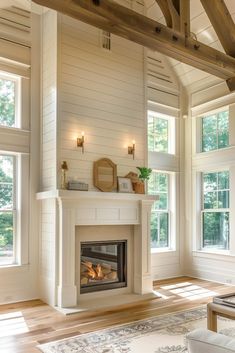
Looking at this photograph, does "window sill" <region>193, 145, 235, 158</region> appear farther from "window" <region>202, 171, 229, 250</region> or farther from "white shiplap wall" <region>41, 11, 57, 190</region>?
"white shiplap wall" <region>41, 11, 57, 190</region>

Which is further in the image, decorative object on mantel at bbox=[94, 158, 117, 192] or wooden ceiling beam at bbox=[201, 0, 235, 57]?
decorative object on mantel at bbox=[94, 158, 117, 192]

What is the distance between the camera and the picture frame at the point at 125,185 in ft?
17.3

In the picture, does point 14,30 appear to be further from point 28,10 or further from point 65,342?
point 65,342

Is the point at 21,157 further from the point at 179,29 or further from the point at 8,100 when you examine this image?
the point at 179,29

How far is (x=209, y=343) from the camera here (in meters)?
1.43

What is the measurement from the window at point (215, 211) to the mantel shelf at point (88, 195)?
1716 mm

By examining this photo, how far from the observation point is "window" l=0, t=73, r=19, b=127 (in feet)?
16.5

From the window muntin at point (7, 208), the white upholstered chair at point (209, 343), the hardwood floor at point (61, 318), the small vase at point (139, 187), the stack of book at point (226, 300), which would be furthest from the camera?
the small vase at point (139, 187)

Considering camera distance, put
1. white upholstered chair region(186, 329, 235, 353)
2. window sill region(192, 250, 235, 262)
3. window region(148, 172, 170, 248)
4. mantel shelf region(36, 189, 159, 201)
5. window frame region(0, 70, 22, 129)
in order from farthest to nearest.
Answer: window region(148, 172, 170, 248) → window sill region(192, 250, 235, 262) → window frame region(0, 70, 22, 129) → mantel shelf region(36, 189, 159, 201) → white upholstered chair region(186, 329, 235, 353)

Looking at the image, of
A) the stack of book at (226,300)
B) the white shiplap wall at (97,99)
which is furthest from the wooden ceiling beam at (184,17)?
the stack of book at (226,300)

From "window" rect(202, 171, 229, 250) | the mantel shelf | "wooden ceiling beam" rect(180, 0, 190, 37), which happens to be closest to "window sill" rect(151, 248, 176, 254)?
"window" rect(202, 171, 229, 250)

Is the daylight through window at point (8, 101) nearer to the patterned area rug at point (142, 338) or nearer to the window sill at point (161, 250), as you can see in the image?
the patterned area rug at point (142, 338)

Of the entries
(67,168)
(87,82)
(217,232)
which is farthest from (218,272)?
(87,82)

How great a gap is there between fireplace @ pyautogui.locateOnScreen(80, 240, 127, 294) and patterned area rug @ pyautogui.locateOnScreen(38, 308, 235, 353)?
123cm
